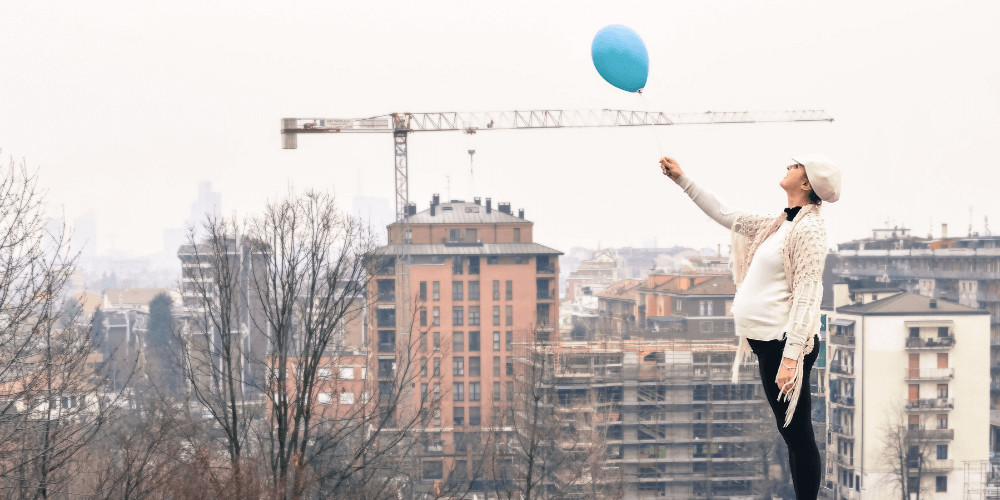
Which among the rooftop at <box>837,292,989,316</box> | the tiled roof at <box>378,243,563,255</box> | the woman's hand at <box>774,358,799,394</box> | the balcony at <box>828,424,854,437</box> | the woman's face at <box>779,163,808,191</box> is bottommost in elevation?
the balcony at <box>828,424,854,437</box>

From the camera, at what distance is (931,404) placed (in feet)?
101

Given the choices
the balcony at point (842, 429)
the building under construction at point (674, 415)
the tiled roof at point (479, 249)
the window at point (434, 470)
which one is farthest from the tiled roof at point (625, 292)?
the balcony at point (842, 429)

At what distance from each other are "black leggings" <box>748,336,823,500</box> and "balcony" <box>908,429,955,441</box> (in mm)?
28640

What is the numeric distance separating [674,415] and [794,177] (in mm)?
29616

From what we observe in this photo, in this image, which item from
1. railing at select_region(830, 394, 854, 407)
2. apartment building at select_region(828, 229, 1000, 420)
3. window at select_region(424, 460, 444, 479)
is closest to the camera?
railing at select_region(830, 394, 854, 407)

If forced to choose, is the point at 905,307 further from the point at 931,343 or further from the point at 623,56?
the point at 623,56

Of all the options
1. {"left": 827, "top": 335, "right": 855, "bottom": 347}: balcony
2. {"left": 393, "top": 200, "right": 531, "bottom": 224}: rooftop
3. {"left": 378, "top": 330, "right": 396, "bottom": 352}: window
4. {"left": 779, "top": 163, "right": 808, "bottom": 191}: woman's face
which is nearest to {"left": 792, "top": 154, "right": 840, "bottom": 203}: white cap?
{"left": 779, "top": 163, "right": 808, "bottom": 191}: woman's face

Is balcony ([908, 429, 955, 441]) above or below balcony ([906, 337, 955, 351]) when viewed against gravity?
below

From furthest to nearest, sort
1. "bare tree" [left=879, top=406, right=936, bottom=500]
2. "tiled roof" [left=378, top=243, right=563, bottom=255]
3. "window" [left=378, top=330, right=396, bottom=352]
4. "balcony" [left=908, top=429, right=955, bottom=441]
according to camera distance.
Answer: "tiled roof" [left=378, top=243, right=563, bottom=255] → "window" [left=378, top=330, right=396, bottom=352] → "balcony" [left=908, top=429, right=955, bottom=441] → "bare tree" [left=879, top=406, right=936, bottom=500]

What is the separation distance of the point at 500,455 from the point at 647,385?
8678 mm

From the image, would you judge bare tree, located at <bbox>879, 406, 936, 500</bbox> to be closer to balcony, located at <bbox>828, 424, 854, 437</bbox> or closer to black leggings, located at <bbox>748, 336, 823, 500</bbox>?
balcony, located at <bbox>828, 424, 854, 437</bbox>

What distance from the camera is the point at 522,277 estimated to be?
40.1 metres

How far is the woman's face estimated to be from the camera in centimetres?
324


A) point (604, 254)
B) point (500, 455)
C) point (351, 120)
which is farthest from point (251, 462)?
point (604, 254)
